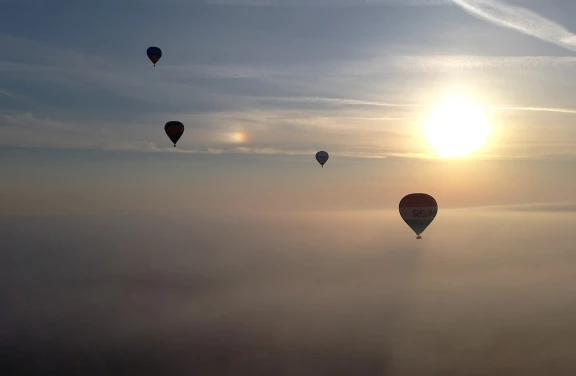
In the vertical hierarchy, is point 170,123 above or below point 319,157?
below

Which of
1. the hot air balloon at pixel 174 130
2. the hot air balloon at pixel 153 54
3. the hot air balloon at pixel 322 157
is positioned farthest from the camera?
the hot air balloon at pixel 322 157

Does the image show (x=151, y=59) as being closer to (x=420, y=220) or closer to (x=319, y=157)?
(x=319, y=157)

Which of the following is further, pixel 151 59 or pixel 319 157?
Result: pixel 319 157

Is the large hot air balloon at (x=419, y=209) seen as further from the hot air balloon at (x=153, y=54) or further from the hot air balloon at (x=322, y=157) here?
the hot air balloon at (x=153, y=54)

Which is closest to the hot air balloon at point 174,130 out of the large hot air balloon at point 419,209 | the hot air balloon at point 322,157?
the hot air balloon at point 322,157

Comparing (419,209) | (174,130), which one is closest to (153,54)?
(174,130)

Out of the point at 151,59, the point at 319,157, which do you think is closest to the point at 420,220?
the point at 319,157
